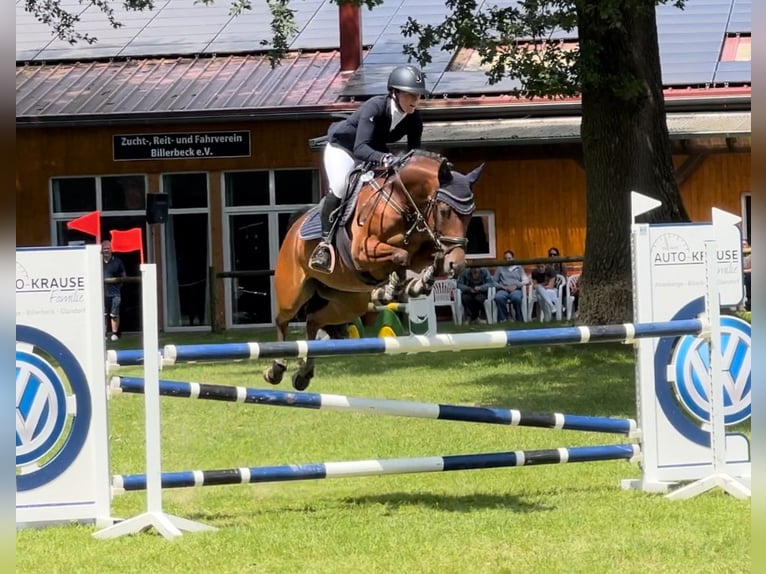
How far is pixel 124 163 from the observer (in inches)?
861

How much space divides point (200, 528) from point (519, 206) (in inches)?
659

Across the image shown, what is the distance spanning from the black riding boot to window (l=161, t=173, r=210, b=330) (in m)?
15.1

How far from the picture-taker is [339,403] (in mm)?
5785

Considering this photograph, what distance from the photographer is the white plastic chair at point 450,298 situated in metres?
19.8

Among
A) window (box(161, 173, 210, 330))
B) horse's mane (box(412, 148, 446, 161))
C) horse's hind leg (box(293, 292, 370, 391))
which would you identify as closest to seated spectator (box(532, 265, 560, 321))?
window (box(161, 173, 210, 330))

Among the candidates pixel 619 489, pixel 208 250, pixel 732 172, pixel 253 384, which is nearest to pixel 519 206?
pixel 732 172

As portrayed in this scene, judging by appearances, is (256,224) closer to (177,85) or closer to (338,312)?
(177,85)

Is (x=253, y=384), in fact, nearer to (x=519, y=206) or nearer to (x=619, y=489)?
(x=619, y=489)

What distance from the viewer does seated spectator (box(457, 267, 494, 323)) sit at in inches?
775

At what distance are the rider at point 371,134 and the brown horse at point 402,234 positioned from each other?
0.13 m

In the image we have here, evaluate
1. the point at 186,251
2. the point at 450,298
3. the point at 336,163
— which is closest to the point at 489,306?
the point at 450,298

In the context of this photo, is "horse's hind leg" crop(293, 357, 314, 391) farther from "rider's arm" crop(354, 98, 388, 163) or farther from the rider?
"rider's arm" crop(354, 98, 388, 163)

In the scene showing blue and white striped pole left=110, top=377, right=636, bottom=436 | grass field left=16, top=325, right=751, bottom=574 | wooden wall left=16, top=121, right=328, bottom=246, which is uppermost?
wooden wall left=16, top=121, right=328, bottom=246

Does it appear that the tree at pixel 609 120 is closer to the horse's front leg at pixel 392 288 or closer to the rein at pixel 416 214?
the rein at pixel 416 214
